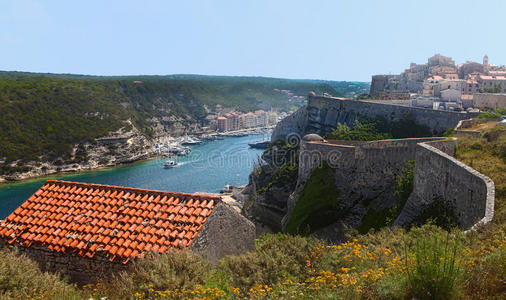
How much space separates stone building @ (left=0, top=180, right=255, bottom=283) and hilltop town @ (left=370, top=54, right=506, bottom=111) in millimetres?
28028

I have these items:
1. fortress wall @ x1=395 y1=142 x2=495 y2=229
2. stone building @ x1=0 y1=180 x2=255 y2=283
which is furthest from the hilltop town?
stone building @ x1=0 y1=180 x2=255 y2=283

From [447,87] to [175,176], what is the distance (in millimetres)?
36136

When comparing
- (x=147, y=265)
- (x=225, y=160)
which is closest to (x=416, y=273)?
(x=147, y=265)

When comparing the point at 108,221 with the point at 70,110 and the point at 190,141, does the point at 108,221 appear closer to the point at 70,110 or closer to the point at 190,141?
the point at 70,110

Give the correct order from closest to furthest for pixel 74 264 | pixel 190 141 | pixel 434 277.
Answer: pixel 434 277 → pixel 74 264 → pixel 190 141

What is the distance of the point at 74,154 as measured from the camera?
206ft

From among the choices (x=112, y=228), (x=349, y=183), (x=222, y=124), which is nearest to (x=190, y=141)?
(x=222, y=124)

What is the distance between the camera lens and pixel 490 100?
31562mm

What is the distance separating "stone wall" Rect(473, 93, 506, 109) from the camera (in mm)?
30469

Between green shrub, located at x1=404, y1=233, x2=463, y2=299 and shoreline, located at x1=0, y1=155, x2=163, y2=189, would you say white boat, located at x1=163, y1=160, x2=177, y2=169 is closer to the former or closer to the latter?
shoreline, located at x1=0, y1=155, x2=163, y2=189

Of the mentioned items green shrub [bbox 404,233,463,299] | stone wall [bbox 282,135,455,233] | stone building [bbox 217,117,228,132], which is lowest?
stone building [bbox 217,117,228,132]

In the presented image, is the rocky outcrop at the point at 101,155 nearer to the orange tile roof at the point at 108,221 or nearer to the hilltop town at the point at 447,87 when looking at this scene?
the hilltop town at the point at 447,87

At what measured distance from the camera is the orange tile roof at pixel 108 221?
736 centimetres

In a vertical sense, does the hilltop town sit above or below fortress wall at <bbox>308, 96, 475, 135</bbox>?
above
